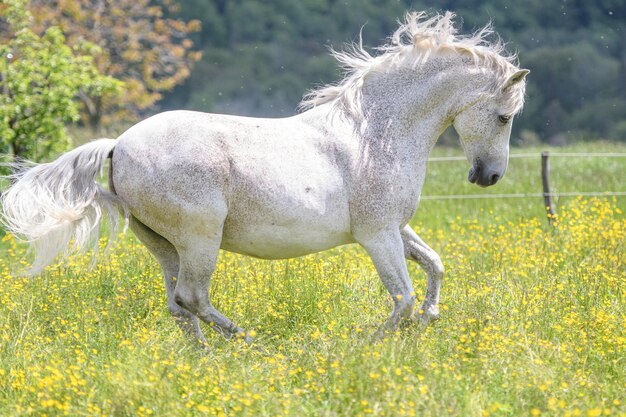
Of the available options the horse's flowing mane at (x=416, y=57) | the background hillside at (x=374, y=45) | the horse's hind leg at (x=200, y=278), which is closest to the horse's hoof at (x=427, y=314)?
the horse's hind leg at (x=200, y=278)

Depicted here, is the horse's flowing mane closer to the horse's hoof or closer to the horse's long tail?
the horse's hoof

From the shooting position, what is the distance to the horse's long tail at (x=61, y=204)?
18.8 ft

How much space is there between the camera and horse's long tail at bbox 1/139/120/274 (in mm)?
5730

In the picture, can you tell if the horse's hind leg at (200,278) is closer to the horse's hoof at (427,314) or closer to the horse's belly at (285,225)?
the horse's belly at (285,225)

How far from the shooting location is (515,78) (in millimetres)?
6070

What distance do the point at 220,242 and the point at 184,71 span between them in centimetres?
2139

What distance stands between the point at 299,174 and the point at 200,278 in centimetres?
88

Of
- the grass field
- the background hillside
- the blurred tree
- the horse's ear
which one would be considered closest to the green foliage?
the grass field

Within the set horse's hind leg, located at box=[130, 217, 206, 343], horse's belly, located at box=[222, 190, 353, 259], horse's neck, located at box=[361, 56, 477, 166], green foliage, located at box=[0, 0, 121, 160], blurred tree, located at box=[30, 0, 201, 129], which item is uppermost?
horse's neck, located at box=[361, 56, 477, 166]

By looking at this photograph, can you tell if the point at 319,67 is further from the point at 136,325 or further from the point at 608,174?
the point at 136,325

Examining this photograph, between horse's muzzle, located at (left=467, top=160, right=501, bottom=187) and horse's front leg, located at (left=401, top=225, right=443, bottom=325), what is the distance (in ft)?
1.81

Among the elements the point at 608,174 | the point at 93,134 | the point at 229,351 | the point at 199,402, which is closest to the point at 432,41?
the point at 229,351

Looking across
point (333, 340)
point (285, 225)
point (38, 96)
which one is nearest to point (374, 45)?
point (38, 96)

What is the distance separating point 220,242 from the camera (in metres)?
5.85
